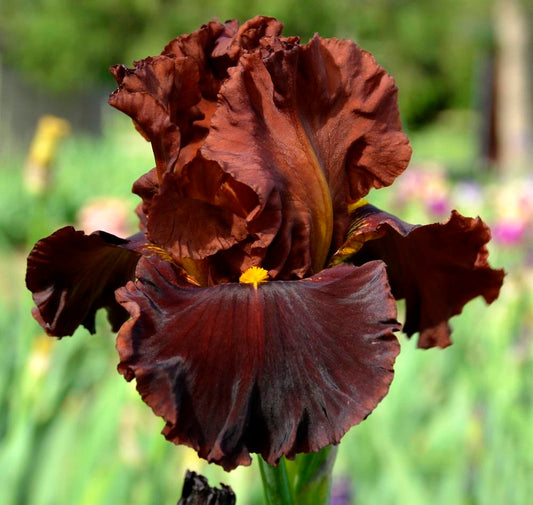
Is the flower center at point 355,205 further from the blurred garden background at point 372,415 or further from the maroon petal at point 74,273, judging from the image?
the blurred garden background at point 372,415

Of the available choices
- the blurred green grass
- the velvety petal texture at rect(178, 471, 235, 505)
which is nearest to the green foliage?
the blurred green grass

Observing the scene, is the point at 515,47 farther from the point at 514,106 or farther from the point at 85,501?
the point at 85,501

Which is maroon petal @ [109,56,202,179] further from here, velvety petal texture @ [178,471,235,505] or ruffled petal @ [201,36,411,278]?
velvety petal texture @ [178,471,235,505]

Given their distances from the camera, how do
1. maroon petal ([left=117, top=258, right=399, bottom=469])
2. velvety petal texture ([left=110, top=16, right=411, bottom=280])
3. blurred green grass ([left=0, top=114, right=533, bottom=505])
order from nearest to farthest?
maroon petal ([left=117, top=258, right=399, bottom=469]), velvety petal texture ([left=110, top=16, right=411, bottom=280]), blurred green grass ([left=0, top=114, right=533, bottom=505])

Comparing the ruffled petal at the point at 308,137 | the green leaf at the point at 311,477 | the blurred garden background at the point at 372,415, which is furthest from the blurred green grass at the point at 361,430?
the ruffled petal at the point at 308,137

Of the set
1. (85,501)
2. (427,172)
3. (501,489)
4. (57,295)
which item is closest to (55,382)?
(85,501)

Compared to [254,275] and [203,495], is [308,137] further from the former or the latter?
[203,495]
